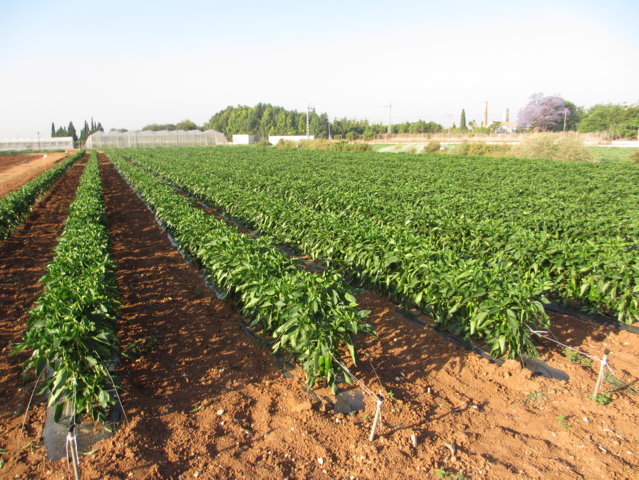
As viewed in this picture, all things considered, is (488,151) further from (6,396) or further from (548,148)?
(6,396)

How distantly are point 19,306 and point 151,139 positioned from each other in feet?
274

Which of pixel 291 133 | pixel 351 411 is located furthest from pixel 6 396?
pixel 291 133

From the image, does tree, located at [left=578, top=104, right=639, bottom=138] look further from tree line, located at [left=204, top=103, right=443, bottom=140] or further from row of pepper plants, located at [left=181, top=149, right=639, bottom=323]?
row of pepper plants, located at [left=181, top=149, right=639, bottom=323]

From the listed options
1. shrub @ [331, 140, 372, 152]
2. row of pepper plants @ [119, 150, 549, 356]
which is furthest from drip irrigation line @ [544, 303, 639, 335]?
shrub @ [331, 140, 372, 152]

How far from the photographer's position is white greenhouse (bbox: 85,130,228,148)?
79631 millimetres

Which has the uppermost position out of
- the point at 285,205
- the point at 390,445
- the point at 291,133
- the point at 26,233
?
the point at 291,133

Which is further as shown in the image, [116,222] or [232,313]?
[116,222]

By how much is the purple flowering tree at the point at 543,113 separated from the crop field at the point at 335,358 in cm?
7945

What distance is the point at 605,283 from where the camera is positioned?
5812mm

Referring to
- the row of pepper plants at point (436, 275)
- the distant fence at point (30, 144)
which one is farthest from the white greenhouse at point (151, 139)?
the row of pepper plants at point (436, 275)

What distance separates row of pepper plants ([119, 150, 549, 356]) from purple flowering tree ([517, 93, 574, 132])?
79.4 meters

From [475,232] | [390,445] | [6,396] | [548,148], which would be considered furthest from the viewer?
[548,148]

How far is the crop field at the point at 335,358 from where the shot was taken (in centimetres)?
362

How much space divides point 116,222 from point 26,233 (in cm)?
248
